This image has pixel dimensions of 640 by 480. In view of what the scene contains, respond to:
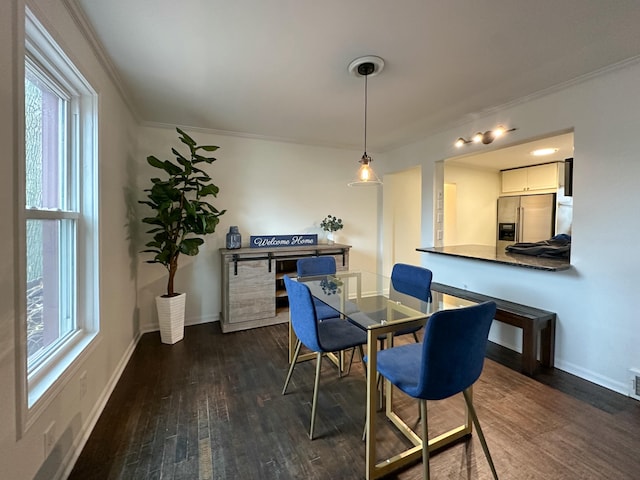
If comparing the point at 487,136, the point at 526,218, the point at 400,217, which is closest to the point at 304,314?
the point at 487,136

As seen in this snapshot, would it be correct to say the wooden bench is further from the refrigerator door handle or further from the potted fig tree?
the refrigerator door handle

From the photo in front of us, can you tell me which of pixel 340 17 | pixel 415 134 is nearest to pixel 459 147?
pixel 415 134

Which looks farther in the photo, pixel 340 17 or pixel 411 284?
pixel 411 284

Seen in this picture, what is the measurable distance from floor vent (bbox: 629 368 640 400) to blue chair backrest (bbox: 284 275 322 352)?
234 cm

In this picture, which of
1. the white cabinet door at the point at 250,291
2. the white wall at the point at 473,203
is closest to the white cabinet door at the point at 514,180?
the white wall at the point at 473,203

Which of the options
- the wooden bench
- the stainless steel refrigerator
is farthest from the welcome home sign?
the stainless steel refrigerator

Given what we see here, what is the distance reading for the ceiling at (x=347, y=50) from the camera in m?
1.60

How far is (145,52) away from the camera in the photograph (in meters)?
2.01

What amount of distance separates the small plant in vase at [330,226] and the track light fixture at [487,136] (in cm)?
187

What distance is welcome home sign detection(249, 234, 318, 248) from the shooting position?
3856mm

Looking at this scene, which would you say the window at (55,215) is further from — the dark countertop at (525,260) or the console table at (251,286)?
the dark countertop at (525,260)

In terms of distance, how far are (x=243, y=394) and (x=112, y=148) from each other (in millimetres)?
2186

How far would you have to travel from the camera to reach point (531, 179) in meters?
5.29

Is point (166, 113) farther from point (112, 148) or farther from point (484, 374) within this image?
point (484, 374)
